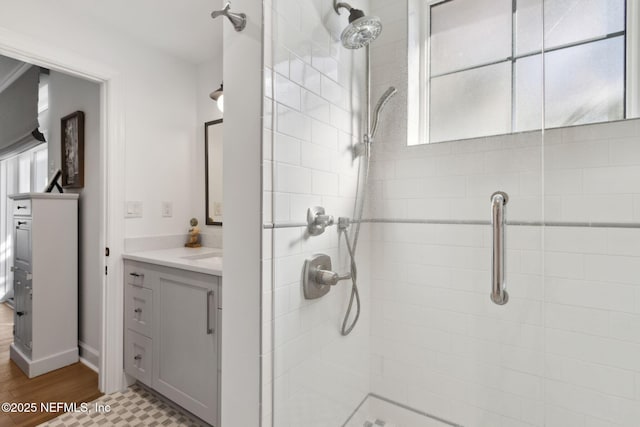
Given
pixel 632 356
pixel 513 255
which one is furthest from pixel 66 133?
pixel 632 356

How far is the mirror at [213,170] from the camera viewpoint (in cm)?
237

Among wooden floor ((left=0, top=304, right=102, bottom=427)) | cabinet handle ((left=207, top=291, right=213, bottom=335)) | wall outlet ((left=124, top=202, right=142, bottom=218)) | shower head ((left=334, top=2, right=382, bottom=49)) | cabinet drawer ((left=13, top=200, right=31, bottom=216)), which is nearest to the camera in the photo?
shower head ((left=334, top=2, right=382, bottom=49))

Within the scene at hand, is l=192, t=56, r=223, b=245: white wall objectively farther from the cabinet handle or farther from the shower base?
the shower base

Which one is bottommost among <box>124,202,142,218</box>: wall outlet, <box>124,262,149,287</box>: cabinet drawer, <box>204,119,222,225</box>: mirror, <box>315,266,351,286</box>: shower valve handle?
<box>124,262,149,287</box>: cabinet drawer

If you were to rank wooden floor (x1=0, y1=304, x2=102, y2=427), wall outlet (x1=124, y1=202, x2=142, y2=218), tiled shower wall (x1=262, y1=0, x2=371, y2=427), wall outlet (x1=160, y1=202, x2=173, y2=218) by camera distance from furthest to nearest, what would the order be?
wall outlet (x1=160, y1=202, x2=173, y2=218) < wall outlet (x1=124, y1=202, x2=142, y2=218) < wooden floor (x1=0, y1=304, x2=102, y2=427) < tiled shower wall (x1=262, y1=0, x2=371, y2=427)

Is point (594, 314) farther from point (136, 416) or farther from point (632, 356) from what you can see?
point (136, 416)

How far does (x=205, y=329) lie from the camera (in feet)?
5.04

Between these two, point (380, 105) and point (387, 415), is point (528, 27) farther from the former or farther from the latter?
point (387, 415)

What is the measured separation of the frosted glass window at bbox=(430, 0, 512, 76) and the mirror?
169 cm

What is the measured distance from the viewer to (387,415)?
1373 millimetres

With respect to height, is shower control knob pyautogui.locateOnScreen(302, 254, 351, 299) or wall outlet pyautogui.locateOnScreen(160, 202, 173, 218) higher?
wall outlet pyautogui.locateOnScreen(160, 202, 173, 218)

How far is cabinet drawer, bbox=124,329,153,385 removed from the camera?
6.09 feet

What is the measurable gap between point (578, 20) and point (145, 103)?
2442 mm

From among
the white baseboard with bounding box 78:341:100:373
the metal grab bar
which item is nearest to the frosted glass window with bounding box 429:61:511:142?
the metal grab bar
